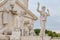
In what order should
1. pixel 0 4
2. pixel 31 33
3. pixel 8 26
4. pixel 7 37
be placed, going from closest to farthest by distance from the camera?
pixel 7 37, pixel 8 26, pixel 31 33, pixel 0 4

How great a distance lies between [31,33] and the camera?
1762 cm

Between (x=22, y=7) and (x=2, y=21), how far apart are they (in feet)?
45.8

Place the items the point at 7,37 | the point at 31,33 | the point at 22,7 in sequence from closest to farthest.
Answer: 1. the point at 7,37
2. the point at 31,33
3. the point at 22,7

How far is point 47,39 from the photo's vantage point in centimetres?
1444

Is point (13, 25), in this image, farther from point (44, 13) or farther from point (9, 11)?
point (44, 13)

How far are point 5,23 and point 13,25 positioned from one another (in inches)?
18.8

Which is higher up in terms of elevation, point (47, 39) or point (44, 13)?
point (44, 13)

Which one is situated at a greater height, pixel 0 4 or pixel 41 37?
pixel 0 4

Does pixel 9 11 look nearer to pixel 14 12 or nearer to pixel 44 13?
pixel 14 12

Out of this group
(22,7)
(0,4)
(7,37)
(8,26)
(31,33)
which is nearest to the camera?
(7,37)

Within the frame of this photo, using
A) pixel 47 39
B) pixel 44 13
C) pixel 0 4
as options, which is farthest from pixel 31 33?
pixel 0 4

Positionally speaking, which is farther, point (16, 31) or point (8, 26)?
point (8, 26)

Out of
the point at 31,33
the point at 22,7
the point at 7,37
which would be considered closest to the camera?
the point at 7,37

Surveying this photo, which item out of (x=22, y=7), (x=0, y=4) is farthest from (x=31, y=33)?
(x=22, y=7)
